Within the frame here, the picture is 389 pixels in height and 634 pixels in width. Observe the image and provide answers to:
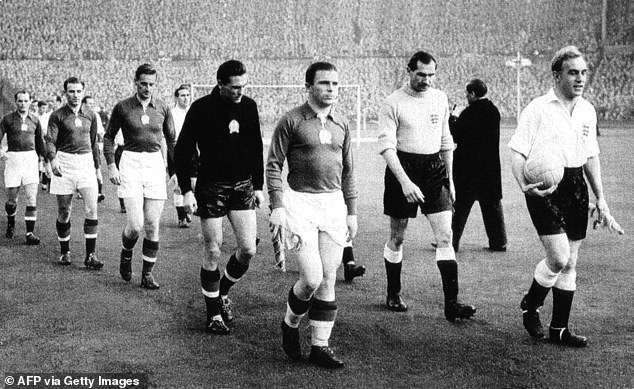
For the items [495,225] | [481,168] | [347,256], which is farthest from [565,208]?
[481,168]

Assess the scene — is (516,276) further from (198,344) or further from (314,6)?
(314,6)

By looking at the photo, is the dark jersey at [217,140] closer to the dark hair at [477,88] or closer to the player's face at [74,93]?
the player's face at [74,93]

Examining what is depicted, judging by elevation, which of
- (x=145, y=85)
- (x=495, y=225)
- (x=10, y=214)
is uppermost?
(x=145, y=85)

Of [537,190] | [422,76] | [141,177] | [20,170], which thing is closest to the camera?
[537,190]

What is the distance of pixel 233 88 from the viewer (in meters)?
5.89

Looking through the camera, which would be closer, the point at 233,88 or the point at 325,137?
the point at 325,137

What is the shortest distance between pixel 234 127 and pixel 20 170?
6674mm

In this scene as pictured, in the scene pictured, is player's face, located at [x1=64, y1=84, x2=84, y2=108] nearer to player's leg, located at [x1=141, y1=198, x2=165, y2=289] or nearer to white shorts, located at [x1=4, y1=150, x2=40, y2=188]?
player's leg, located at [x1=141, y1=198, x2=165, y2=289]

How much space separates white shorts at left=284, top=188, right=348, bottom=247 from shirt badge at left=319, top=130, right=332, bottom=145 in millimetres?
345

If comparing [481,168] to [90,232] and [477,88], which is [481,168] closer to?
[477,88]

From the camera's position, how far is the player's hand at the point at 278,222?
5.13m

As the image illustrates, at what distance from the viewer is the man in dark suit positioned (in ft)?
32.1

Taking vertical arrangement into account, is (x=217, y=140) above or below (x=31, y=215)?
above

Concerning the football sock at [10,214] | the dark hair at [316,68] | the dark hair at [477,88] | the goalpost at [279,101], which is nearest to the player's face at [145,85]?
the dark hair at [316,68]
